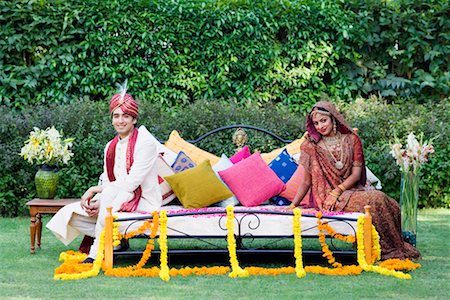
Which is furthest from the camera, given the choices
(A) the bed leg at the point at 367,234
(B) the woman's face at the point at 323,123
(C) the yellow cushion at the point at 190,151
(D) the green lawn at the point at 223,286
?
(C) the yellow cushion at the point at 190,151

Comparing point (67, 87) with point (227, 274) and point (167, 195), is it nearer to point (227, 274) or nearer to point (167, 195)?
point (167, 195)

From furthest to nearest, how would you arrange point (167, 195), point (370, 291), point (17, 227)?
point (17, 227)
point (167, 195)
point (370, 291)

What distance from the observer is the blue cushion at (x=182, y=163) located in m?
8.20

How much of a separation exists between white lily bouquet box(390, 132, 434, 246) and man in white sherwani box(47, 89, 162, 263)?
2.06 m

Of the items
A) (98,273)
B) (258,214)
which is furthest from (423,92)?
(98,273)

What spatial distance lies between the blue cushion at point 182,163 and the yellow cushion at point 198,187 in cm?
29

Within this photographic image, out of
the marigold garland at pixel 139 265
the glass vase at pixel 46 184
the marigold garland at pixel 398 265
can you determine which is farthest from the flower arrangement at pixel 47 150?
the marigold garland at pixel 398 265

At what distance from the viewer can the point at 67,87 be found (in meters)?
11.0

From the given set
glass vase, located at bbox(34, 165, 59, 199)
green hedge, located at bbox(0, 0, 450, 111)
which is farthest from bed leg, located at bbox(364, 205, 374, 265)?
green hedge, located at bbox(0, 0, 450, 111)

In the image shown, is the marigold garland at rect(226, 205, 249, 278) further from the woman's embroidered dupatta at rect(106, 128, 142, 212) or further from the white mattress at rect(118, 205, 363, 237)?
the woman's embroidered dupatta at rect(106, 128, 142, 212)

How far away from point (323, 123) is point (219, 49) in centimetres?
399

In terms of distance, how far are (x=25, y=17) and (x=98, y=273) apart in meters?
5.11

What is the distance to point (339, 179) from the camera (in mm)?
7512

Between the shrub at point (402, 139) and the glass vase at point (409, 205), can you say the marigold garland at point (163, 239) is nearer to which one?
the glass vase at point (409, 205)
